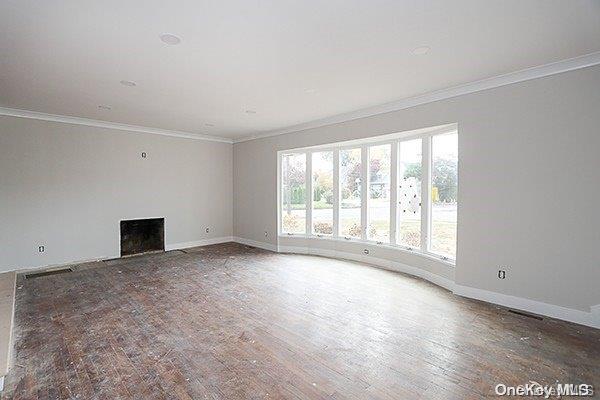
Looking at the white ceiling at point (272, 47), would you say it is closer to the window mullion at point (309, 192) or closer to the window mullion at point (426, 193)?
the window mullion at point (426, 193)

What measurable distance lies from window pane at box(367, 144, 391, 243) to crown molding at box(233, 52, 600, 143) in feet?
2.59

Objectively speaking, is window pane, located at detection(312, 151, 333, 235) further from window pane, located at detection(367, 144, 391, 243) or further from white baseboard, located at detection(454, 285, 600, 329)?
white baseboard, located at detection(454, 285, 600, 329)

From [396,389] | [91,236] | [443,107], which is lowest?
[396,389]

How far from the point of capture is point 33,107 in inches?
193

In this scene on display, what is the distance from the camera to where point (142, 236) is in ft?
22.1

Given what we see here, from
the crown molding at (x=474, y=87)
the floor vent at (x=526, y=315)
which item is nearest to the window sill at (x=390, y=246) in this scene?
the floor vent at (x=526, y=315)

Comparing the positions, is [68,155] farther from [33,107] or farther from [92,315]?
[92,315]

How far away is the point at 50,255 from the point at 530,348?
7.37m

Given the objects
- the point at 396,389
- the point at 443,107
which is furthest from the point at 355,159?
the point at 396,389

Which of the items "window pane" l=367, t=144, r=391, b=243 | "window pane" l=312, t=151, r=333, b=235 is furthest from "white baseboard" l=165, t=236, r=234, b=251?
"window pane" l=367, t=144, r=391, b=243

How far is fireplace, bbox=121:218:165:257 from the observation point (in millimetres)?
6441

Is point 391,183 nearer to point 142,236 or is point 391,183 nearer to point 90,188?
point 142,236

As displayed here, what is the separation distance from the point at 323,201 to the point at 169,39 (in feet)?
14.6
